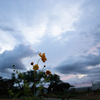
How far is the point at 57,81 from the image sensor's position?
26.3m

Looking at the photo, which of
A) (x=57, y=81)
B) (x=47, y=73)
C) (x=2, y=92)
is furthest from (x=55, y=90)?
(x=47, y=73)

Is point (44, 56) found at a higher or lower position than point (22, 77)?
higher

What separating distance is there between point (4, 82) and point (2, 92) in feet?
6.95

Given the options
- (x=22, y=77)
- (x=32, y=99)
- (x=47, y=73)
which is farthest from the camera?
(x=47, y=73)

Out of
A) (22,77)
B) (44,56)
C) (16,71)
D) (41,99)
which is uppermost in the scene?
(44,56)

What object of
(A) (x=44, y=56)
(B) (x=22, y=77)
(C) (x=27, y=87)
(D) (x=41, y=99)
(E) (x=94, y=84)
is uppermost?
(E) (x=94, y=84)

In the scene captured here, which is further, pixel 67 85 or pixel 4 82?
pixel 67 85

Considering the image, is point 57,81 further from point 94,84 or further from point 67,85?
point 94,84

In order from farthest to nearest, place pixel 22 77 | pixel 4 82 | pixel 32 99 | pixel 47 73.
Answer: pixel 4 82 < pixel 47 73 < pixel 22 77 < pixel 32 99

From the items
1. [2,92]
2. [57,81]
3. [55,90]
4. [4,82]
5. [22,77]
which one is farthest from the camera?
[57,81]

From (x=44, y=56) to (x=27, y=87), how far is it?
0.45 m

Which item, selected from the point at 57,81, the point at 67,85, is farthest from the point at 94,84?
the point at 57,81

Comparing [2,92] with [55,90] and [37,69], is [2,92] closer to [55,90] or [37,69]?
[55,90]

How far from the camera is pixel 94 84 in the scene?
25.6 metres
